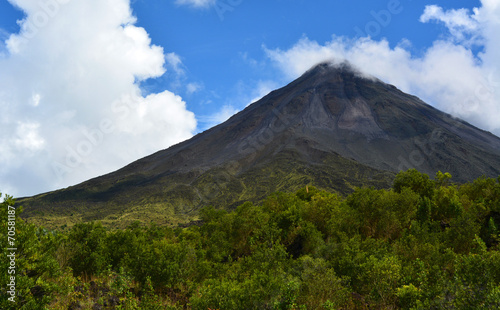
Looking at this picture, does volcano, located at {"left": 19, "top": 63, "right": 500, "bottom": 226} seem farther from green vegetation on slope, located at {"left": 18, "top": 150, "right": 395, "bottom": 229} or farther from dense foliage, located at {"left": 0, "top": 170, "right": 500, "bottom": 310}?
dense foliage, located at {"left": 0, "top": 170, "right": 500, "bottom": 310}

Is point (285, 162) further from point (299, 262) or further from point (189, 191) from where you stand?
point (299, 262)

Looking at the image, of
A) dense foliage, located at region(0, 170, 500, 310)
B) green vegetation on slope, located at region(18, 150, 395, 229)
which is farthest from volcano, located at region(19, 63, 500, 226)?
dense foliage, located at region(0, 170, 500, 310)

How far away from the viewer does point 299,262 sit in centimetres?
1545

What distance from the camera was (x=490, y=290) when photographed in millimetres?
7812

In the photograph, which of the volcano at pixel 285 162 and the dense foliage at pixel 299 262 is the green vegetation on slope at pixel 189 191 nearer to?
the volcano at pixel 285 162

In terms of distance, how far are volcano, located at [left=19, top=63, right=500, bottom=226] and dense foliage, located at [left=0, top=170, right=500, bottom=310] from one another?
7966 cm

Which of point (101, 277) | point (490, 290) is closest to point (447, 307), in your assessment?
point (490, 290)

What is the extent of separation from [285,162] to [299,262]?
123916 mm

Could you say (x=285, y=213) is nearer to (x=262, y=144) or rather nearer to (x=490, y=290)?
(x=490, y=290)

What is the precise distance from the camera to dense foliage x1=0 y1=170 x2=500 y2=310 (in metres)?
10.2

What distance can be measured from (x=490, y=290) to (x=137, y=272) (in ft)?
53.7

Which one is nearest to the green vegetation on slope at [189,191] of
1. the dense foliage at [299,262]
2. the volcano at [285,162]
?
the volcano at [285,162]

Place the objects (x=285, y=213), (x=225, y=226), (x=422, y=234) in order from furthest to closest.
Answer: (x=225, y=226) → (x=285, y=213) → (x=422, y=234)

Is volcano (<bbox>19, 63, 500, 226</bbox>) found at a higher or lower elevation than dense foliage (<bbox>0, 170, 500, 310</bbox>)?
higher
